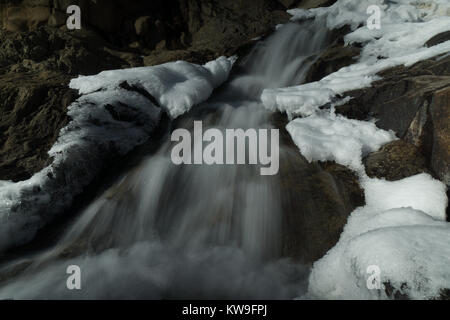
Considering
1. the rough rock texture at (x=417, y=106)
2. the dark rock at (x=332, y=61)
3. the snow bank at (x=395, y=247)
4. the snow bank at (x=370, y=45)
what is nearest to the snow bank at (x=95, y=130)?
the snow bank at (x=370, y=45)

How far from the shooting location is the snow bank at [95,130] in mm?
3369

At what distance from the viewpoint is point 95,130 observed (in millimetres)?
4320

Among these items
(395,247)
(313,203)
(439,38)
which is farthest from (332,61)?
(395,247)

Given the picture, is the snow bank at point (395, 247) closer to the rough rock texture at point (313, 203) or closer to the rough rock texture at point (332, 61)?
the rough rock texture at point (313, 203)

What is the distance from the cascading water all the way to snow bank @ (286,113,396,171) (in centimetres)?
75

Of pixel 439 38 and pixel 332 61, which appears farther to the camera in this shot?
pixel 332 61

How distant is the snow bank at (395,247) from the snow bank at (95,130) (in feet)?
10.4

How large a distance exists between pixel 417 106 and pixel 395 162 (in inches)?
30.7

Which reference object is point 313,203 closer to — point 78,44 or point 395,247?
point 395,247

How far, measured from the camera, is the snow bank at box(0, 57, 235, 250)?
337cm

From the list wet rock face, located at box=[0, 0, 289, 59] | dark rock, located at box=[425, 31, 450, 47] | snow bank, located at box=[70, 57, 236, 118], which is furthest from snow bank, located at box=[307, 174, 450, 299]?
wet rock face, located at box=[0, 0, 289, 59]

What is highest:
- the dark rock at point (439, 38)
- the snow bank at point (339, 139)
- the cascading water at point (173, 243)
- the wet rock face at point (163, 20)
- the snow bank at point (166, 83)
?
the wet rock face at point (163, 20)

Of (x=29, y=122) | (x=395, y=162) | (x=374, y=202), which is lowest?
(x=374, y=202)

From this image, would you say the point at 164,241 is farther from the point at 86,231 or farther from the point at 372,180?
the point at 372,180
